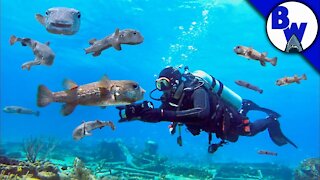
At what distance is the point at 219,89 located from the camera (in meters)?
9.46

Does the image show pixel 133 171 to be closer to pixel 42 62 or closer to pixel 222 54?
pixel 42 62

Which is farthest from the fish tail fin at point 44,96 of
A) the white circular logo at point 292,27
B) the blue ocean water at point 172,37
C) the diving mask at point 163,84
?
the blue ocean water at point 172,37

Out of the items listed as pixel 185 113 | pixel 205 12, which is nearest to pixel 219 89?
pixel 185 113

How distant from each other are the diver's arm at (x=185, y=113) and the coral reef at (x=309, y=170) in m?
10.5

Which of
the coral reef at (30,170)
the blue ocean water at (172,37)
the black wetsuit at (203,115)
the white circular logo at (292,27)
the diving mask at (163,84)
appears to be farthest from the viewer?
the blue ocean water at (172,37)

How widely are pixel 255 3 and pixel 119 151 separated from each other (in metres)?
11.3

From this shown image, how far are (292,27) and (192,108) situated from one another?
5197mm

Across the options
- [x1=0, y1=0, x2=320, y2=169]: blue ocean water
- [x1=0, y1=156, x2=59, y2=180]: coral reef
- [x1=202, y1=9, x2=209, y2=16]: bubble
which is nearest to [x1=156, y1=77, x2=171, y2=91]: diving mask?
[x1=0, y1=156, x2=59, y2=180]: coral reef

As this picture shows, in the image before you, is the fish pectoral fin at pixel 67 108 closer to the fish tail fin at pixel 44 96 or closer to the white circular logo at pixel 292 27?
the fish tail fin at pixel 44 96

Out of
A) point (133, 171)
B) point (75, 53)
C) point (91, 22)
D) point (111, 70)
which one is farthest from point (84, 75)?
point (133, 171)

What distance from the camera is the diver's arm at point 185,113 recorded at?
584cm

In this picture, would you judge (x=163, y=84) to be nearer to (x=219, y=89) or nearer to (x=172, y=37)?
(x=219, y=89)

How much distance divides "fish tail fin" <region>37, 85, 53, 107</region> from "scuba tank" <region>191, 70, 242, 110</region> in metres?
4.11

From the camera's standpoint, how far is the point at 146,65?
49156 mm
